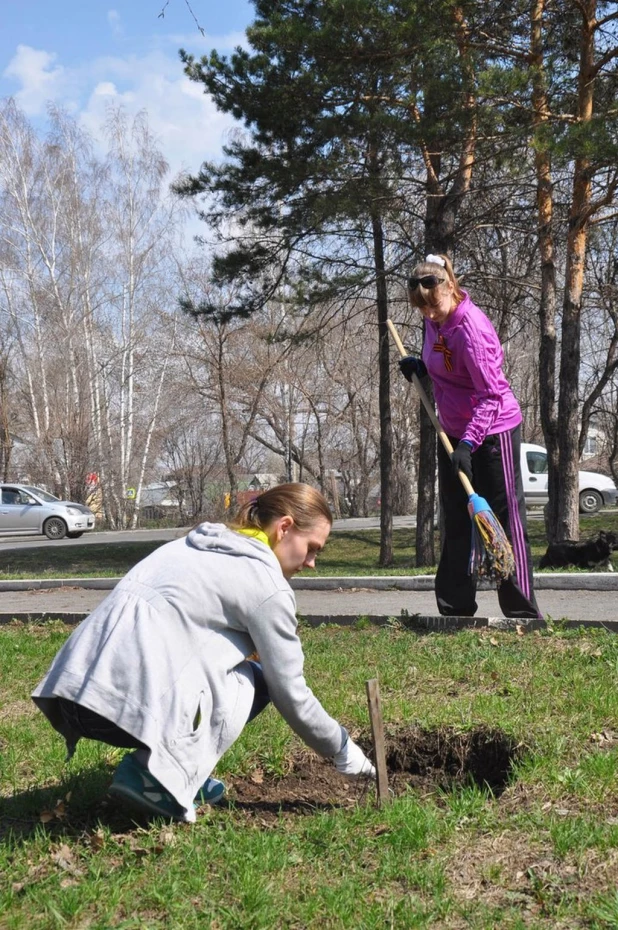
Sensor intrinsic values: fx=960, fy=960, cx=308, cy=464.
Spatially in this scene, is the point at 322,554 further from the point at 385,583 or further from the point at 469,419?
the point at 469,419

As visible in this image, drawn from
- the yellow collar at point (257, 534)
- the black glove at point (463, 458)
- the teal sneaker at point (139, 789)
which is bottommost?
the teal sneaker at point (139, 789)

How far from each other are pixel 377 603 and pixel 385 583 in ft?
3.83

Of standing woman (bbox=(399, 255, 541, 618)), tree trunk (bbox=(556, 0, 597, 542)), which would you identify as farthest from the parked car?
standing woman (bbox=(399, 255, 541, 618))

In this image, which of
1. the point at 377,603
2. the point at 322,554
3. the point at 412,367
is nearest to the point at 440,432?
the point at 412,367

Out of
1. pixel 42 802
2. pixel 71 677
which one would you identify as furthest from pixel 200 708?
pixel 42 802

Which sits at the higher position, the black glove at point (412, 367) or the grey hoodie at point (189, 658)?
the black glove at point (412, 367)

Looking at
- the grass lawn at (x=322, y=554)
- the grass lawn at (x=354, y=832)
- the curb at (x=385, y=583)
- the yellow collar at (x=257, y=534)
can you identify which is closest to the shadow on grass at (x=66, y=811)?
the grass lawn at (x=354, y=832)

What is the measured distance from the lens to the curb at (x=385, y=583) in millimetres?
8859

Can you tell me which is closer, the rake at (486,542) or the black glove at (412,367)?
the rake at (486,542)

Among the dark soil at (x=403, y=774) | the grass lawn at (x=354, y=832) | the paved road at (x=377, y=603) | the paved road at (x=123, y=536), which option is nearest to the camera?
the grass lawn at (x=354, y=832)

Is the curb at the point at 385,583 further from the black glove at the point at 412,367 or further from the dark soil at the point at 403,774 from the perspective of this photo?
the dark soil at the point at 403,774

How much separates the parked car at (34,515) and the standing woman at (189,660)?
25.8 meters

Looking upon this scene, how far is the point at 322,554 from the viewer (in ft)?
67.6

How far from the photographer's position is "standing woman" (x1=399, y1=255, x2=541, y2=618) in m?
5.73
